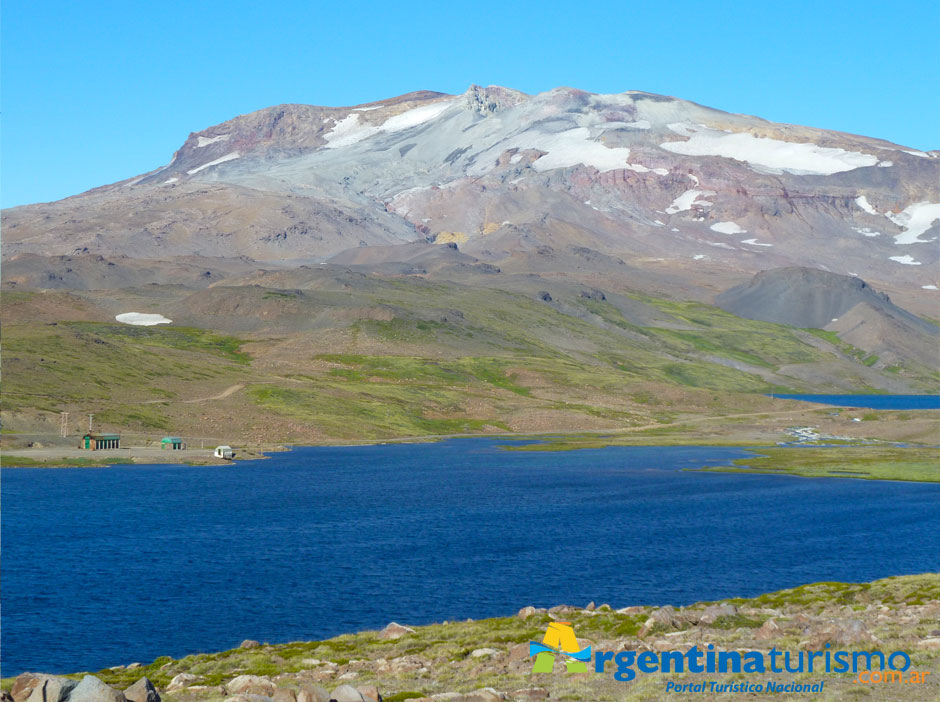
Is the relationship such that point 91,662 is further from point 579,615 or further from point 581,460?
point 581,460

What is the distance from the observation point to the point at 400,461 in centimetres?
17588

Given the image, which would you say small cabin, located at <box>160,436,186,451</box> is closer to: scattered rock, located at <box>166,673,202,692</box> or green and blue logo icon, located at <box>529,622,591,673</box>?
scattered rock, located at <box>166,673,202,692</box>

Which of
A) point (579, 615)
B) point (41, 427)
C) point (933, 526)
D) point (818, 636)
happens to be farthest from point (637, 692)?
point (41, 427)

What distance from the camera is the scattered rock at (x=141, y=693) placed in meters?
37.5

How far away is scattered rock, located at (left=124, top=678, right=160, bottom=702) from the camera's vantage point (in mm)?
37469

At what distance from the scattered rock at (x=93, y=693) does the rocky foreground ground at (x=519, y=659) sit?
0.16 ft

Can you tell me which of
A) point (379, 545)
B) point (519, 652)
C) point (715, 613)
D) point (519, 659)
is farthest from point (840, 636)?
point (379, 545)

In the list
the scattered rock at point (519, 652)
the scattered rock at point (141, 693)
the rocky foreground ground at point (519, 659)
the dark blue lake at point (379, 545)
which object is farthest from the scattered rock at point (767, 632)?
the scattered rock at point (141, 693)

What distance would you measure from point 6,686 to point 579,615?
30.4 meters

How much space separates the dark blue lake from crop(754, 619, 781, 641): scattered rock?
76.4ft

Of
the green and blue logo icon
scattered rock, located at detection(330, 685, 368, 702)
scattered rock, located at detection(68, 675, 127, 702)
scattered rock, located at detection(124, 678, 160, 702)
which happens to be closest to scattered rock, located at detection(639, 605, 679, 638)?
the green and blue logo icon

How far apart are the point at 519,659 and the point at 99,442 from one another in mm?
144150

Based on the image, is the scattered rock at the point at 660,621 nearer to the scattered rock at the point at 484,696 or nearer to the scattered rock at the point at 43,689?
the scattered rock at the point at 484,696

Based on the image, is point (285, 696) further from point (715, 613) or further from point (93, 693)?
point (715, 613)
